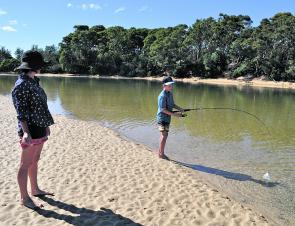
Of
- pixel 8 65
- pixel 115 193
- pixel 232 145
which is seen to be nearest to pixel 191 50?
pixel 8 65

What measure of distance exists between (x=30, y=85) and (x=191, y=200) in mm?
3161

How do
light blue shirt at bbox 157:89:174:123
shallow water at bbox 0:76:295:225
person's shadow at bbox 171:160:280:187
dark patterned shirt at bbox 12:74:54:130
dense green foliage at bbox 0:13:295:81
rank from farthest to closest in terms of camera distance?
dense green foliage at bbox 0:13:295:81
light blue shirt at bbox 157:89:174:123
person's shadow at bbox 171:160:280:187
shallow water at bbox 0:76:295:225
dark patterned shirt at bbox 12:74:54:130

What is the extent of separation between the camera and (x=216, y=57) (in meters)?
66.4

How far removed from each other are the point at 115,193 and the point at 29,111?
2.13 meters

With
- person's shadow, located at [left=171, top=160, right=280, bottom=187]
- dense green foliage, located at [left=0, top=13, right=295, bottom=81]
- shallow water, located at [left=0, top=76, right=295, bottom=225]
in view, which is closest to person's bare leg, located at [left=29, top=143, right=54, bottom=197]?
shallow water, located at [left=0, top=76, right=295, bottom=225]

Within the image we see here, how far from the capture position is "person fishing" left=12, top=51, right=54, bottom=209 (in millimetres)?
4980

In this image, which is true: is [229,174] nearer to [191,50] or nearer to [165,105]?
[165,105]

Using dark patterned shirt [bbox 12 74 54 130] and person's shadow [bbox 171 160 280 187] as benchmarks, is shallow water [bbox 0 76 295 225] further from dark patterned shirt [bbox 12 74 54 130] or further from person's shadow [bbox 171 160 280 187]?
dark patterned shirt [bbox 12 74 54 130]

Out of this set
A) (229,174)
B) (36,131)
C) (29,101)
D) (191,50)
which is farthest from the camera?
(191,50)

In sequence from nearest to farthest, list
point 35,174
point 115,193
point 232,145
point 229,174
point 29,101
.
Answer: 1. point 29,101
2. point 35,174
3. point 115,193
4. point 229,174
5. point 232,145

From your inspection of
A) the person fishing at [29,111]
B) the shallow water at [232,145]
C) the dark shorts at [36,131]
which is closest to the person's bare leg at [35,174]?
the person fishing at [29,111]

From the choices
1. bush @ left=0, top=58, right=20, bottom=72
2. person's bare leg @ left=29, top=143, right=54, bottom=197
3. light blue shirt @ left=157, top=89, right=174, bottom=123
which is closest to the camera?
person's bare leg @ left=29, top=143, right=54, bottom=197

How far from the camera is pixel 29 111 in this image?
5051 millimetres

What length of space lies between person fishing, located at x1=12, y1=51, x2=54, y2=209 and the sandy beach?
1.76ft
